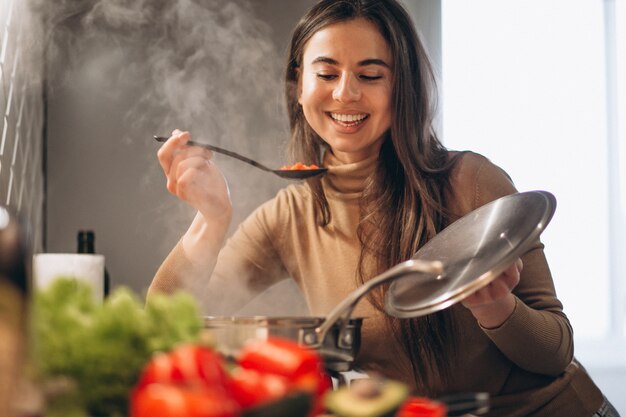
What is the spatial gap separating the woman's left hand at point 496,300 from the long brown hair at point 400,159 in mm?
285

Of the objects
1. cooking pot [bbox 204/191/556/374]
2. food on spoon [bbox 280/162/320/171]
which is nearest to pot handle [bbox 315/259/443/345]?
cooking pot [bbox 204/191/556/374]

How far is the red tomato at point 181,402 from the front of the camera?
17.1 inches

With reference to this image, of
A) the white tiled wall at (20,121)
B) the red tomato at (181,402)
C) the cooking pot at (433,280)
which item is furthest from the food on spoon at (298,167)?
the red tomato at (181,402)

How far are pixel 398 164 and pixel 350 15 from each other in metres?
0.35

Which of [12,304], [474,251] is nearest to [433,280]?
[474,251]

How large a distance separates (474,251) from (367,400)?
0.46 m

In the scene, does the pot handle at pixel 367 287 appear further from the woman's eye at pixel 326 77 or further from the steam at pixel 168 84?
the steam at pixel 168 84

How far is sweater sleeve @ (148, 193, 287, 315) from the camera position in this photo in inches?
69.9

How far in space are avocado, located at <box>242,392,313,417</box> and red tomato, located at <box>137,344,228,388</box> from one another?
3 centimetres

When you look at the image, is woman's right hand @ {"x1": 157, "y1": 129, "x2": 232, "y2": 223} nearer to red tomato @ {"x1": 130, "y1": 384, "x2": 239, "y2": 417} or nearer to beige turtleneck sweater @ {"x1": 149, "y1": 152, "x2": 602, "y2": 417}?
beige turtleneck sweater @ {"x1": 149, "y1": 152, "x2": 602, "y2": 417}

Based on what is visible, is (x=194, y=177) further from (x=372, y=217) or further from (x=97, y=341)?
(x=97, y=341)

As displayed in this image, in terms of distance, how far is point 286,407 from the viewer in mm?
472

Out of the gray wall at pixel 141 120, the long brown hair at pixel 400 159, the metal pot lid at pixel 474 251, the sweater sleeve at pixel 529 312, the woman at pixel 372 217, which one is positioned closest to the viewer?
the metal pot lid at pixel 474 251

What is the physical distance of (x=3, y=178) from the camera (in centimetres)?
182
